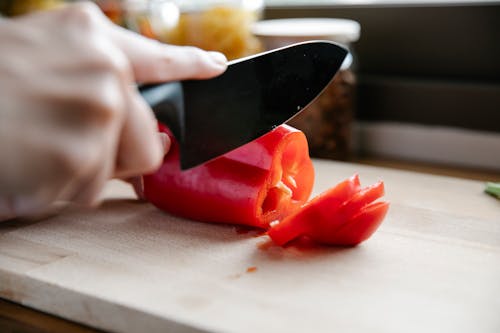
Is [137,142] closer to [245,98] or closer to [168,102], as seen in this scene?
[168,102]

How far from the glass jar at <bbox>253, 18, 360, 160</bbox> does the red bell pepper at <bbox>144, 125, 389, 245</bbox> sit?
0.37 m

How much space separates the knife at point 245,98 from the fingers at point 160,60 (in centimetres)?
4

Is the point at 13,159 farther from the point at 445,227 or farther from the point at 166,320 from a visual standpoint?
the point at 445,227

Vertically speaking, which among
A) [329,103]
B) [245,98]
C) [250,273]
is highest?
[245,98]

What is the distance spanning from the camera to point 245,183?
0.98 metres

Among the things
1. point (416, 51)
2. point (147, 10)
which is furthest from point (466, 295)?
point (147, 10)

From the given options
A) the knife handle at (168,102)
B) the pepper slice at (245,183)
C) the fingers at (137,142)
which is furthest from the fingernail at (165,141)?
the fingers at (137,142)

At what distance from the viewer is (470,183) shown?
117 cm

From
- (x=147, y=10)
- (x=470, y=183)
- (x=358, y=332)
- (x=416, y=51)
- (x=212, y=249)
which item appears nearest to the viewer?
(x=358, y=332)

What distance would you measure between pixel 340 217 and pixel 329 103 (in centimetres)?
53

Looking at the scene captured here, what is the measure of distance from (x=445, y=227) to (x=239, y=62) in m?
0.43

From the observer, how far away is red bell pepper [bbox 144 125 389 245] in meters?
0.89

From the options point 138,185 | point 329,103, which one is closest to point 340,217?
point 138,185

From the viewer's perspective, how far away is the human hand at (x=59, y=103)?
0.55 m
